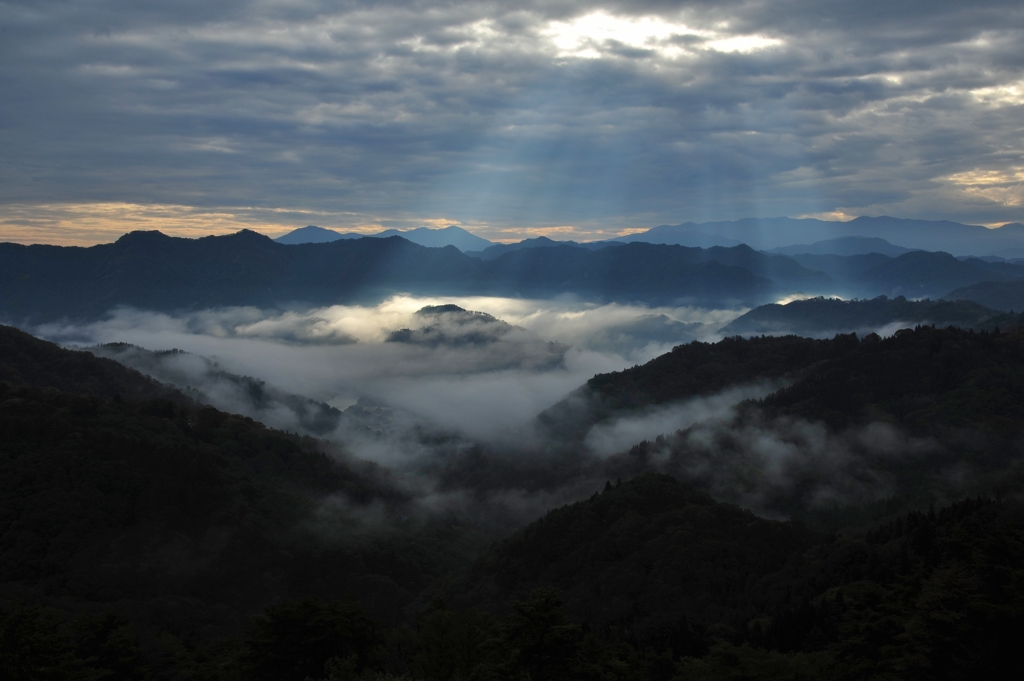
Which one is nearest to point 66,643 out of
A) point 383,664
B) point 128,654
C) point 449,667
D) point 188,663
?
point 128,654

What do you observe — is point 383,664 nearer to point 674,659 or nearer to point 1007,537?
point 674,659

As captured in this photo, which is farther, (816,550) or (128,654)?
(816,550)

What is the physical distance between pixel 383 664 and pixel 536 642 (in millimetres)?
42719

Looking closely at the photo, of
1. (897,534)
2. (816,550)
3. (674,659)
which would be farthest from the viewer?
(816,550)

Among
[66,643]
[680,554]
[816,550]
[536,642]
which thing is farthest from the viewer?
[680,554]

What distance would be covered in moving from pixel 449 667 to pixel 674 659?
4167cm

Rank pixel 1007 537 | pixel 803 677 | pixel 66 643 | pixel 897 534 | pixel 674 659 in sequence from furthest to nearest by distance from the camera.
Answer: pixel 897 534, pixel 674 659, pixel 66 643, pixel 1007 537, pixel 803 677

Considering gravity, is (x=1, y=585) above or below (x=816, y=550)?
below

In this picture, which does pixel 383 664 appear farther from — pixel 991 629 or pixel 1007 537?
pixel 1007 537

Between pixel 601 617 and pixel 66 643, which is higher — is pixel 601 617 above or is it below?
below

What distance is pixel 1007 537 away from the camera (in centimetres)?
9125

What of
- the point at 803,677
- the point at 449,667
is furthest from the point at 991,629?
the point at 449,667

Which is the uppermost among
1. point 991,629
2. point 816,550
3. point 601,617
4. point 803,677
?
point 991,629

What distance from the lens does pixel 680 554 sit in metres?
197
